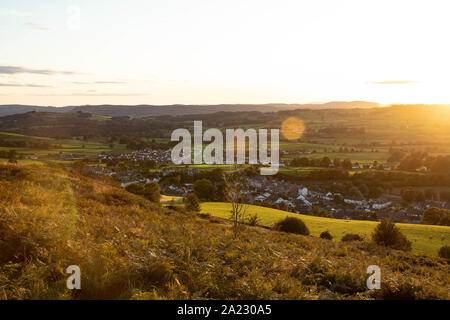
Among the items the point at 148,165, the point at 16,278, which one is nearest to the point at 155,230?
the point at 16,278

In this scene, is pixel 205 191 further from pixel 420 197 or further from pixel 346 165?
pixel 346 165

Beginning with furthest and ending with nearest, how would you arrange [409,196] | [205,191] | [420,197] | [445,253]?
1. [420,197]
2. [409,196]
3. [205,191]
4. [445,253]

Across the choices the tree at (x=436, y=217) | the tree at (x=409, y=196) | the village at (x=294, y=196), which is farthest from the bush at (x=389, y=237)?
the tree at (x=409, y=196)

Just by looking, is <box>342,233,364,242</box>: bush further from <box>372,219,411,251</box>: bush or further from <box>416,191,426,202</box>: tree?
<box>416,191,426,202</box>: tree

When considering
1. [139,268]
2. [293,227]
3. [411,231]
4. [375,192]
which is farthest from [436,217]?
[139,268]

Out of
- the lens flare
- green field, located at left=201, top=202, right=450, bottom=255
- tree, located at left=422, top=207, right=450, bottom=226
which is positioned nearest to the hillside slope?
green field, located at left=201, top=202, right=450, bottom=255

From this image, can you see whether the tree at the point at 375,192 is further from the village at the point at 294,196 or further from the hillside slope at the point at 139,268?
the hillside slope at the point at 139,268
